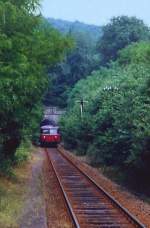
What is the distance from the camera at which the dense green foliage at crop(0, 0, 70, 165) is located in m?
20.1

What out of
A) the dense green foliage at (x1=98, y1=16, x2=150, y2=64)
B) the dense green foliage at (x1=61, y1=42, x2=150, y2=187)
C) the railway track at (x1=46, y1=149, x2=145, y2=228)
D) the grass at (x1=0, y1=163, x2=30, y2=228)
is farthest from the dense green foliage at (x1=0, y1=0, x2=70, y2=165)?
the dense green foliage at (x1=98, y1=16, x2=150, y2=64)

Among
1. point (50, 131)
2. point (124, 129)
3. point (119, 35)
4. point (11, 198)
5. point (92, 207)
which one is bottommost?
point (92, 207)

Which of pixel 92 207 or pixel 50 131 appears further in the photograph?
pixel 50 131

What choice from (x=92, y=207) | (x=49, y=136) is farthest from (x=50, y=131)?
(x=92, y=207)

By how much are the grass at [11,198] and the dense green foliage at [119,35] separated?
8070cm

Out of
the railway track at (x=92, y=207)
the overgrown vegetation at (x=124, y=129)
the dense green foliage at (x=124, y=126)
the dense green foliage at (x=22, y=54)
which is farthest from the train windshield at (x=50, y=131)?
the dense green foliage at (x=22, y=54)

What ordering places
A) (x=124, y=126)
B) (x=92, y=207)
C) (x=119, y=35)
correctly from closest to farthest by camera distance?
1. (x=92, y=207)
2. (x=124, y=126)
3. (x=119, y=35)

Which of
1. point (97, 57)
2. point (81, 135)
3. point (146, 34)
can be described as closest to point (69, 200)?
point (81, 135)

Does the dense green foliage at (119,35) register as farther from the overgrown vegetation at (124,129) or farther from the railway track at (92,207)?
the railway track at (92,207)

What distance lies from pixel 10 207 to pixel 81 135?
3485 centimetres

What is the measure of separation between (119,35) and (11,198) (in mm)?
91982

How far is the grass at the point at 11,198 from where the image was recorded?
688 inches

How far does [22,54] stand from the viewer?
71.5 feet

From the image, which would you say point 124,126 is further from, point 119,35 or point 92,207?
point 119,35
